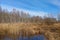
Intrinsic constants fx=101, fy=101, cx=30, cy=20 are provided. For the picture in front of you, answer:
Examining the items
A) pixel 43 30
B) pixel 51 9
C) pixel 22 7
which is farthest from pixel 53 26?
pixel 22 7

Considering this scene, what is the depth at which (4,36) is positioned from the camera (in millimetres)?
1647

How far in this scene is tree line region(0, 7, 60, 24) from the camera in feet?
5.16

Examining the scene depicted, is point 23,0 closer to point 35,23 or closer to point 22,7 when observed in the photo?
point 22,7

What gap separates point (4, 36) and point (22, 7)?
1.83 ft

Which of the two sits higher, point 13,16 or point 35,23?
point 13,16

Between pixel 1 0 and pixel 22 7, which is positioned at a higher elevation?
pixel 1 0

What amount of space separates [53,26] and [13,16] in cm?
65

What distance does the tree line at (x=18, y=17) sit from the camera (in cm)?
157

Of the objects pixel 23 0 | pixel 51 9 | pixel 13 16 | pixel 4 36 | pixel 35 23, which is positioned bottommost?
pixel 4 36

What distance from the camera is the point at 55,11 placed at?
62.7 inches

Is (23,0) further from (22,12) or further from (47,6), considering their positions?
(47,6)

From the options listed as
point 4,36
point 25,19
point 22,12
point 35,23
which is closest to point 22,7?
point 22,12

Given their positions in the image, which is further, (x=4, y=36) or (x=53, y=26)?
(x=4, y=36)

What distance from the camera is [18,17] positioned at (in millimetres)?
1609
